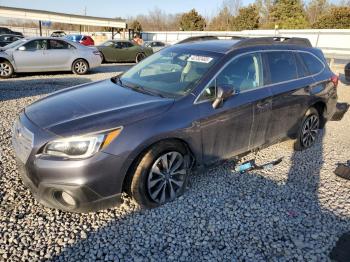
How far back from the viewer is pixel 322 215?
3.69 meters

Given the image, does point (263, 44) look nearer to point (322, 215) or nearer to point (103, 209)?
point (322, 215)

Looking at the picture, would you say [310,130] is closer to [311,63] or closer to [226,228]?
[311,63]

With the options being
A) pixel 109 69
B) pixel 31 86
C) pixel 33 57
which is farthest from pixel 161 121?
pixel 109 69

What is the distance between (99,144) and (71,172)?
1.16 feet

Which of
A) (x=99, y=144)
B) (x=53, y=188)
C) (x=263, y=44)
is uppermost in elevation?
(x=263, y=44)

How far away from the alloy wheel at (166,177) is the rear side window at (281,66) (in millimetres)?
1881

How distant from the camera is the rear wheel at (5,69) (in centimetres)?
1134

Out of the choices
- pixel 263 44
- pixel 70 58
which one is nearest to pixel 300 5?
pixel 70 58

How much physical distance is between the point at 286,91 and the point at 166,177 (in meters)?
2.27

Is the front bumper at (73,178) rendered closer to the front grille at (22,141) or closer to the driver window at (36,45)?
the front grille at (22,141)

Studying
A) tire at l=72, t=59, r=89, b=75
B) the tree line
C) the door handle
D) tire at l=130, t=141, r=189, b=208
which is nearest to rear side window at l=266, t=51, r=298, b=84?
the door handle

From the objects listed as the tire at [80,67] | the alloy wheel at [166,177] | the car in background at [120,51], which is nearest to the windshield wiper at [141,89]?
the alloy wheel at [166,177]

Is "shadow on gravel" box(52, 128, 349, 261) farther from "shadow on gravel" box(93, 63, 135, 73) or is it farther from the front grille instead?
"shadow on gravel" box(93, 63, 135, 73)

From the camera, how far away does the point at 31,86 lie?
1025 centimetres
